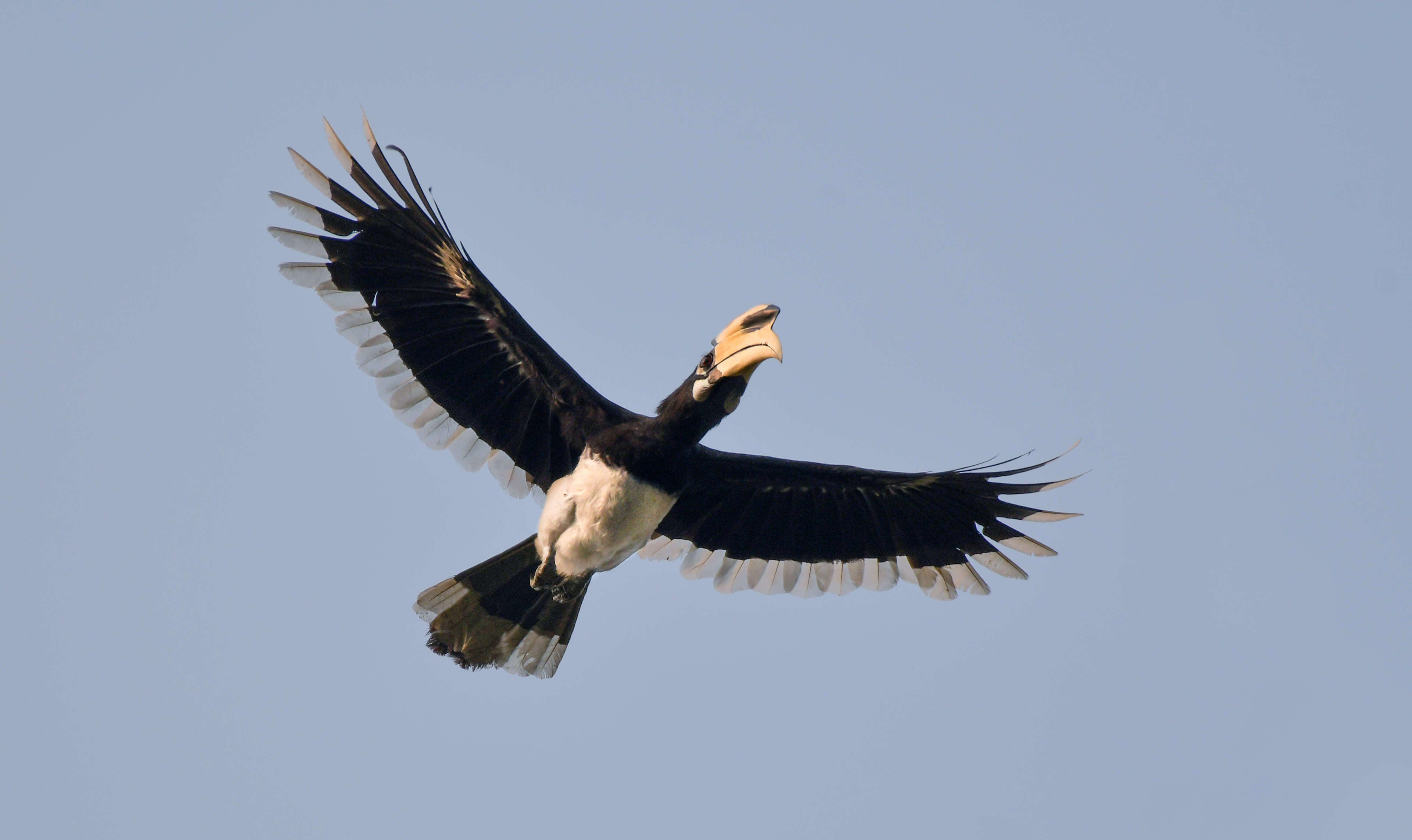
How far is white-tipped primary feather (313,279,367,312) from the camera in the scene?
806cm

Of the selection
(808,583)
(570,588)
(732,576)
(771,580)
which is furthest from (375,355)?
(808,583)

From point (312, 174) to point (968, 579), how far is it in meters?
4.95

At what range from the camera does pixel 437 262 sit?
8.07 meters

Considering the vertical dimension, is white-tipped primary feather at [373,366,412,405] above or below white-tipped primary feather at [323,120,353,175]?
below

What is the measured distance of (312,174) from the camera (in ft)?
25.4

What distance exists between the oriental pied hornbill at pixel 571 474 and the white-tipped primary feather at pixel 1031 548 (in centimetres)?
1

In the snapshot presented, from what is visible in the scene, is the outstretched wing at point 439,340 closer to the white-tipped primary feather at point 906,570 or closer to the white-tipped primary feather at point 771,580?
the white-tipped primary feather at point 771,580

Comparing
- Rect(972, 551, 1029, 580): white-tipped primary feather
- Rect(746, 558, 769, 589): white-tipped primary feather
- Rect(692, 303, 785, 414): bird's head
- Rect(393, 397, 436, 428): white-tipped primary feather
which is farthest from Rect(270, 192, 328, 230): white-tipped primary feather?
Rect(972, 551, 1029, 580): white-tipped primary feather

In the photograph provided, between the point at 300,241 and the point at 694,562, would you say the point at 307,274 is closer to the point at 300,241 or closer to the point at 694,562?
the point at 300,241

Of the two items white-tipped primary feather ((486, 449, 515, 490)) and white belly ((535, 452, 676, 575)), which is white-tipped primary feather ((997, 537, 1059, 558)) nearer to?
white belly ((535, 452, 676, 575))

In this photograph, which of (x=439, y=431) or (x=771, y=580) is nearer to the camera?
(x=439, y=431)

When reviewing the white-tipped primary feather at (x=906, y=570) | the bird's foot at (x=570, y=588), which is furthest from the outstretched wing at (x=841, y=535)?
the bird's foot at (x=570, y=588)

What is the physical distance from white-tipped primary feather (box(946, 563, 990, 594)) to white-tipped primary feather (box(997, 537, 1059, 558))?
0.32 meters

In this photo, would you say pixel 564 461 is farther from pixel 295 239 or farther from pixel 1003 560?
pixel 1003 560
